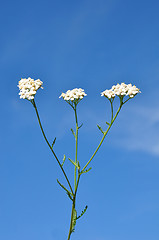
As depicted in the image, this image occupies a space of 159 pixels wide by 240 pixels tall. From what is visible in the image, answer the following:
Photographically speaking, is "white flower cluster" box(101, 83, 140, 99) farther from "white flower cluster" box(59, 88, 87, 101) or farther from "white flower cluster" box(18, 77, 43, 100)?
"white flower cluster" box(18, 77, 43, 100)

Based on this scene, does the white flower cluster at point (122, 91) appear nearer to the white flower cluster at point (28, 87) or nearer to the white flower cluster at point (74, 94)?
the white flower cluster at point (74, 94)

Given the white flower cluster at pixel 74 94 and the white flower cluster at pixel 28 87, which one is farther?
the white flower cluster at pixel 74 94

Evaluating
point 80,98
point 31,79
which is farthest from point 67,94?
point 31,79

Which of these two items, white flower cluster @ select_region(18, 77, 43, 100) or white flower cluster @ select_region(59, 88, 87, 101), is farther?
white flower cluster @ select_region(59, 88, 87, 101)
